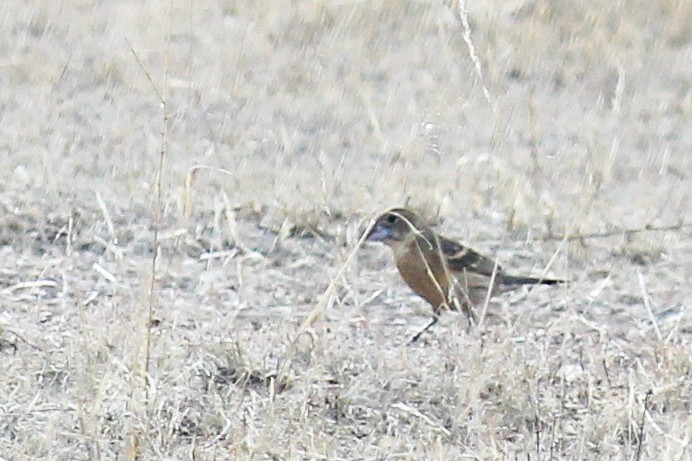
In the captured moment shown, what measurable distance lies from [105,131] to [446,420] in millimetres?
3490

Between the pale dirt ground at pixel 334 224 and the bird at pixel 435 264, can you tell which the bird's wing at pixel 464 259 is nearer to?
the bird at pixel 435 264

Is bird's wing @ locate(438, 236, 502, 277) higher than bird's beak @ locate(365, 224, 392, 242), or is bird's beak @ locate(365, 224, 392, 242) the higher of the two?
bird's beak @ locate(365, 224, 392, 242)

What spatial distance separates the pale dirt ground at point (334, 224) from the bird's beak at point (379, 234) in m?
0.14

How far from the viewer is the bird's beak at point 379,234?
5664 mm

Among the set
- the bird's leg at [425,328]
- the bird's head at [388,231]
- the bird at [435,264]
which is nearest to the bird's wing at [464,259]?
the bird at [435,264]

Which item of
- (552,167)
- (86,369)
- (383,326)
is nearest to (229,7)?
(552,167)

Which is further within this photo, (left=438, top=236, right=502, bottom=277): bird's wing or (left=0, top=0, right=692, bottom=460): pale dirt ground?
(left=438, top=236, right=502, bottom=277): bird's wing

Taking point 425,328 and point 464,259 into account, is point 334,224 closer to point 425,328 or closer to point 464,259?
point 464,259

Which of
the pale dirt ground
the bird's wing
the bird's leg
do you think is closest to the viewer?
the pale dirt ground

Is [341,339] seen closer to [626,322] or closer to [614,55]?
[626,322]

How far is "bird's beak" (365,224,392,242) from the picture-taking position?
5664mm

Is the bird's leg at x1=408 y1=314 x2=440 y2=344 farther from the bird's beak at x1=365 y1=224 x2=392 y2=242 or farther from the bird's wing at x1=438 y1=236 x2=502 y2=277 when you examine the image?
the bird's beak at x1=365 y1=224 x2=392 y2=242

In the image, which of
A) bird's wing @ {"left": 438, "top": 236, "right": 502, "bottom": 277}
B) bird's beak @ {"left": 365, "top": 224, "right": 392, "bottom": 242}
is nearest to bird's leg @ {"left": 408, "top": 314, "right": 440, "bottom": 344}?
bird's wing @ {"left": 438, "top": 236, "right": 502, "bottom": 277}

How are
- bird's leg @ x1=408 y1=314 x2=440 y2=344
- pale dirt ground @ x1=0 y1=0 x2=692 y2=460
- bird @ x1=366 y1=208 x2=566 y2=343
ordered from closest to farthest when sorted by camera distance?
pale dirt ground @ x1=0 y1=0 x2=692 y2=460, bird's leg @ x1=408 y1=314 x2=440 y2=344, bird @ x1=366 y1=208 x2=566 y2=343
